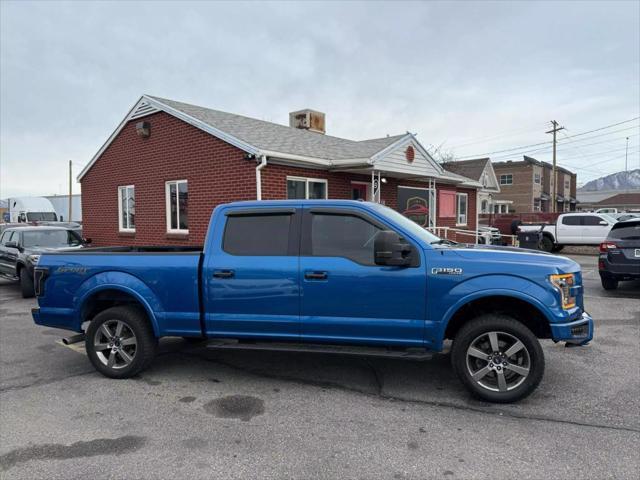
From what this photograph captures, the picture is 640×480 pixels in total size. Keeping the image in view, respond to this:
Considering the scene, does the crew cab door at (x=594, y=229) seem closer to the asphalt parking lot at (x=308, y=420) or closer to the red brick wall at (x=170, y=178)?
the red brick wall at (x=170, y=178)

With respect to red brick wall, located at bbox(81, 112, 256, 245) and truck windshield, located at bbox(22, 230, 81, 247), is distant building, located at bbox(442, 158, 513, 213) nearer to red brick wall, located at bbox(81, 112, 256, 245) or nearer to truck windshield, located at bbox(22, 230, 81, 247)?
red brick wall, located at bbox(81, 112, 256, 245)

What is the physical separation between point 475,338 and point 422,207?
1207 cm

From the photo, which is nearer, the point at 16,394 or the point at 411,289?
the point at 411,289

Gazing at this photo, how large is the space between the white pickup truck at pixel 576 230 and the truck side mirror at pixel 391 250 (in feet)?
61.6

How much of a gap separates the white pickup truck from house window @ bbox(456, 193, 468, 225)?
3.12 metres

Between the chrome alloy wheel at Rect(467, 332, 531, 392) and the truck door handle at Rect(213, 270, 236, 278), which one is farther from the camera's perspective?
the truck door handle at Rect(213, 270, 236, 278)

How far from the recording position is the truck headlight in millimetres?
4098

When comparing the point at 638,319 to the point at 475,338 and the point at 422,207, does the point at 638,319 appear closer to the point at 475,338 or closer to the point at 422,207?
the point at 475,338

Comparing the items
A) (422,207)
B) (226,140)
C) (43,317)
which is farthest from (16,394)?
(422,207)

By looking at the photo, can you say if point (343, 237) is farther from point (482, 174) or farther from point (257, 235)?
point (482, 174)

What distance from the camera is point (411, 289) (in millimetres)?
4238

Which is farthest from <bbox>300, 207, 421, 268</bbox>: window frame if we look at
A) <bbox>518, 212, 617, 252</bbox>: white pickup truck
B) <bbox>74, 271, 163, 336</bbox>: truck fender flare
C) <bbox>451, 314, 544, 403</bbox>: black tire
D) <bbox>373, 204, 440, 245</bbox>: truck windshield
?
<bbox>518, 212, 617, 252</bbox>: white pickup truck

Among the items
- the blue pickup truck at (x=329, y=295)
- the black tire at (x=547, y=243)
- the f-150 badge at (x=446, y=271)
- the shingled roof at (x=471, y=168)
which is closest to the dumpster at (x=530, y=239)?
the black tire at (x=547, y=243)

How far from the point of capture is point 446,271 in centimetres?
420
